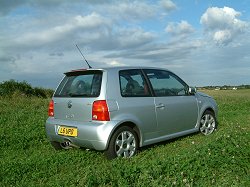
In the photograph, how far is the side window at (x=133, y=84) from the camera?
6.46m

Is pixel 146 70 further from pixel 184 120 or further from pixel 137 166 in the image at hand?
pixel 137 166

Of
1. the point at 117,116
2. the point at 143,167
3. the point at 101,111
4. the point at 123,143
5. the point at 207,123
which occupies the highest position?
the point at 101,111

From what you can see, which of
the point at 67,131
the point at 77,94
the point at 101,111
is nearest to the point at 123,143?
the point at 101,111

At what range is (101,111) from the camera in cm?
598

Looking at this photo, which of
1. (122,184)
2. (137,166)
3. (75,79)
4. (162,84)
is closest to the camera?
(122,184)

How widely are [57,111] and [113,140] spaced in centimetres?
143

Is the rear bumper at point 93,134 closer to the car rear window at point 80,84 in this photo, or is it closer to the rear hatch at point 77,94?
the rear hatch at point 77,94

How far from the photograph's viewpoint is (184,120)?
7.70 m

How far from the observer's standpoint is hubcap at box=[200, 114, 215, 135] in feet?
27.9

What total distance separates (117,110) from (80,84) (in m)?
0.99

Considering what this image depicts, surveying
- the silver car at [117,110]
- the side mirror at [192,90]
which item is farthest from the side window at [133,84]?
the side mirror at [192,90]

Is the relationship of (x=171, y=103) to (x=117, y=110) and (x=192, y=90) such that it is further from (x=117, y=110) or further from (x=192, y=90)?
(x=117, y=110)

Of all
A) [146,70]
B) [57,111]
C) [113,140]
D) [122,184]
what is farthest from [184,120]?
[122,184]

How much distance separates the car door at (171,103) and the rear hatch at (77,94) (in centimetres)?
129
